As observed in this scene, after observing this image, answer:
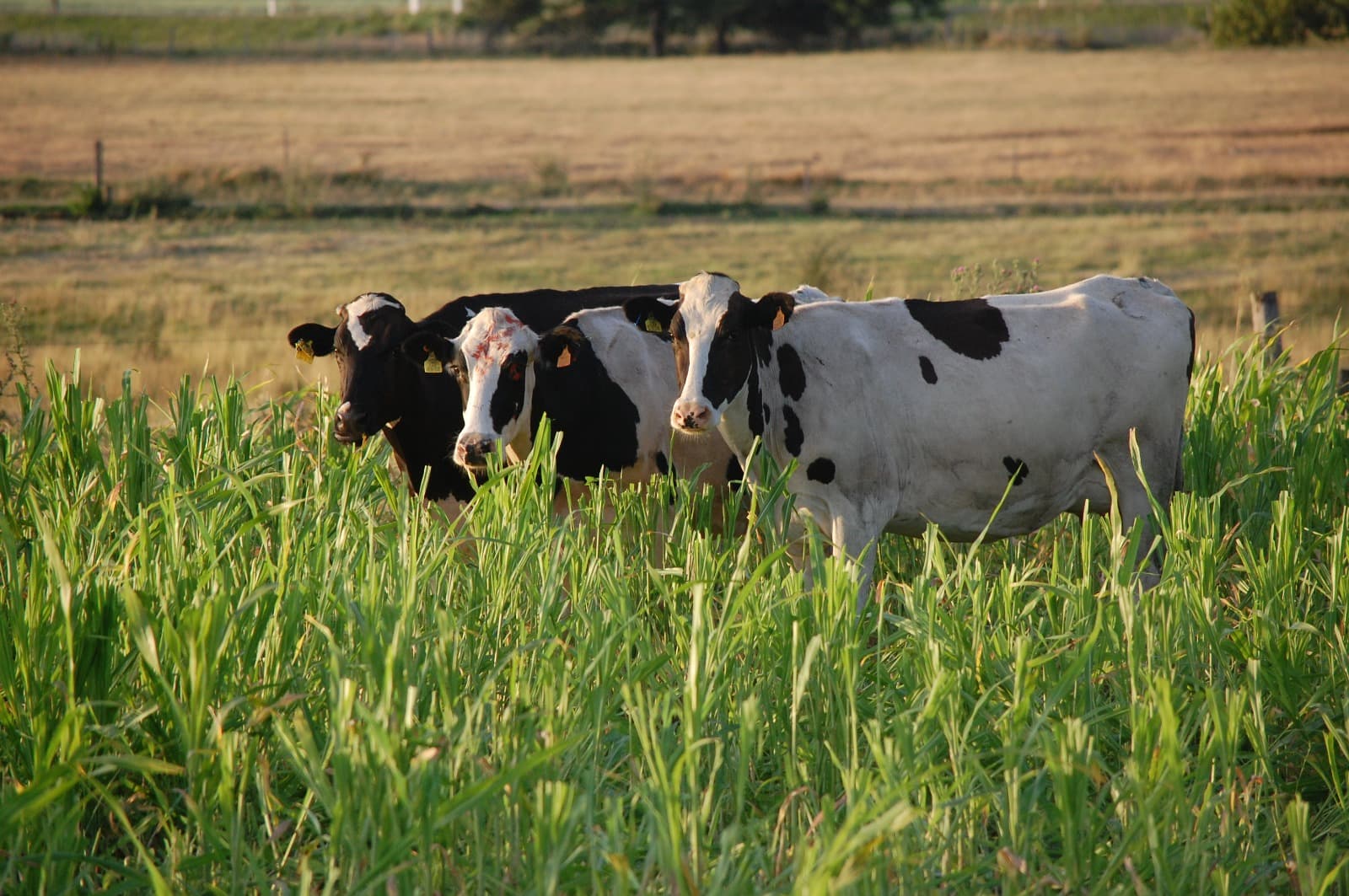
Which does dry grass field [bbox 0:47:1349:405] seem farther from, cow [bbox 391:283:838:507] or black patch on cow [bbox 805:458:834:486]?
black patch on cow [bbox 805:458:834:486]

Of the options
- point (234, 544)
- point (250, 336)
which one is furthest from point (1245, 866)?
point (250, 336)

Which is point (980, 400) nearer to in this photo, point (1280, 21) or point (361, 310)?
point (361, 310)

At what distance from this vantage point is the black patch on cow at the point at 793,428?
225 inches

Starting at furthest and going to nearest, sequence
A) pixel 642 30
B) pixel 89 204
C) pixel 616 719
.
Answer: pixel 642 30 < pixel 89 204 < pixel 616 719

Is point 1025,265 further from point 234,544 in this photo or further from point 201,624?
point 201,624

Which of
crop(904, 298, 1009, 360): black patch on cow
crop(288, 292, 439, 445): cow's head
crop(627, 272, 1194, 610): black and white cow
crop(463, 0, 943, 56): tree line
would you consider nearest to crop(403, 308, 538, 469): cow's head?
crop(288, 292, 439, 445): cow's head

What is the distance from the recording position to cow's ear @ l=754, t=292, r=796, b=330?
5422 millimetres

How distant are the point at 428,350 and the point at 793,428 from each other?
155 centimetres

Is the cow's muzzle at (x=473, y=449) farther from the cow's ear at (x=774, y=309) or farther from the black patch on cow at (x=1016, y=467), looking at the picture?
the black patch on cow at (x=1016, y=467)

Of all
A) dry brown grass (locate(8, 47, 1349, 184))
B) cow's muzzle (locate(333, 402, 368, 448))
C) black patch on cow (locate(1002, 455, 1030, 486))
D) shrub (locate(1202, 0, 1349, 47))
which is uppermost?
shrub (locate(1202, 0, 1349, 47))

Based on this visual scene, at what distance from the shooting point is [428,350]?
5965 mm

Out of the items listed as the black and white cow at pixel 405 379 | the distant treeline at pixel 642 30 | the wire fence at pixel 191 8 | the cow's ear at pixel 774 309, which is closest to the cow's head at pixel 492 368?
the black and white cow at pixel 405 379

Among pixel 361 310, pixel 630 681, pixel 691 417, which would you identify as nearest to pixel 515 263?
pixel 361 310

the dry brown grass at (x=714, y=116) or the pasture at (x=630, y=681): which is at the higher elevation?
the dry brown grass at (x=714, y=116)
